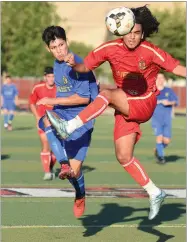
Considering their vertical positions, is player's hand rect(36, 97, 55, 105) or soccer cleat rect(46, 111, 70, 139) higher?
player's hand rect(36, 97, 55, 105)

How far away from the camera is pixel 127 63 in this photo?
8.42 m

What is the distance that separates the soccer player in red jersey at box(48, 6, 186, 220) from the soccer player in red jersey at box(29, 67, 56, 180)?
5734mm

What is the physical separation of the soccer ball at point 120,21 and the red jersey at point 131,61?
1.17 ft

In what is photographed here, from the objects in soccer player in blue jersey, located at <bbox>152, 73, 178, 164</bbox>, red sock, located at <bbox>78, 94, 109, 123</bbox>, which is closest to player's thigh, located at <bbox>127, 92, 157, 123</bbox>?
red sock, located at <bbox>78, 94, 109, 123</bbox>

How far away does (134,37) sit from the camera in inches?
326

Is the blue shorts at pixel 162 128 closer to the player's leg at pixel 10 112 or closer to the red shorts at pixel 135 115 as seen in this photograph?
the red shorts at pixel 135 115

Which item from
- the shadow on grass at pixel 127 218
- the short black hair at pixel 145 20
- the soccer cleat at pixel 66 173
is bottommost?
the shadow on grass at pixel 127 218

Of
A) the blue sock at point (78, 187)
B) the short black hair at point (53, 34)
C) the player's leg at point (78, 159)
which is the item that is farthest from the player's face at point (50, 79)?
the short black hair at point (53, 34)

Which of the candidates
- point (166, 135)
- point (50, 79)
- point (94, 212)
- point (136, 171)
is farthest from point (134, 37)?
point (166, 135)

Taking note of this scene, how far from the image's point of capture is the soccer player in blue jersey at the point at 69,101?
29.6 feet

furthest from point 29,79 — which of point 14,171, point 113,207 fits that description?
point 113,207

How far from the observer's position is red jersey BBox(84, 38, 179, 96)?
27.4ft

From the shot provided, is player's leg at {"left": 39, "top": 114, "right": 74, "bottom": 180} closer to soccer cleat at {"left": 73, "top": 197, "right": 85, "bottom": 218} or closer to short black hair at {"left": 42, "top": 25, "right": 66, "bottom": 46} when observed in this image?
soccer cleat at {"left": 73, "top": 197, "right": 85, "bottom": 218}

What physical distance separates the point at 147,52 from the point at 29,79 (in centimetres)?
5989
